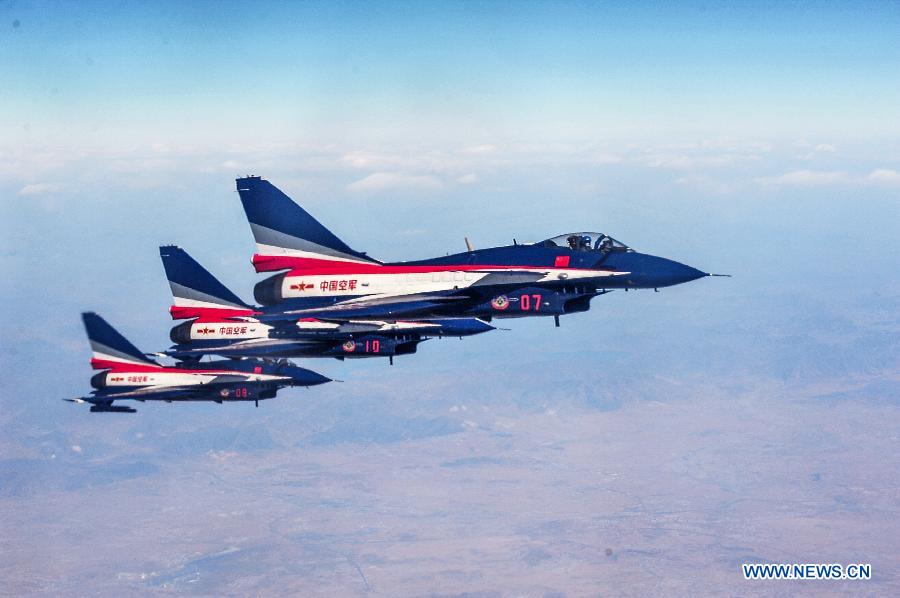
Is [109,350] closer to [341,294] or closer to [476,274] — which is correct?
[341,294]

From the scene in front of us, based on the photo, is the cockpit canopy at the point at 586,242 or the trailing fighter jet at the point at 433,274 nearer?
the trailing fighter jet at the point at 433,274

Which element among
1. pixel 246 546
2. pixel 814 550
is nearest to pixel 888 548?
pixel 814 550

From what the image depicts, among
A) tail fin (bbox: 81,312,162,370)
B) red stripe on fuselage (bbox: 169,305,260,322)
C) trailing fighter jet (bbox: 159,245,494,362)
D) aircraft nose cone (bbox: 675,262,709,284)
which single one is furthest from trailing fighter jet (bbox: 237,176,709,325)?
tail fin (bbox: 81,312,162,370)

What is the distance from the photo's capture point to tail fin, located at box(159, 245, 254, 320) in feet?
190

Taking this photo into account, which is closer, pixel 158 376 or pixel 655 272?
pixel 655 272

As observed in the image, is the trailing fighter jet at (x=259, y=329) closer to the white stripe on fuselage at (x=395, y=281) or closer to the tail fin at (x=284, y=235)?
the white stripe on fuselage at (x=395, y=281)

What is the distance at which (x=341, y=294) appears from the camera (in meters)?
50.0

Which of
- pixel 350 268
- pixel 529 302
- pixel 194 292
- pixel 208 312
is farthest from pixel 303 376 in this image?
pixel 529 302

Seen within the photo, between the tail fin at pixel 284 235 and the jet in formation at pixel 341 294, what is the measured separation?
0.05 m

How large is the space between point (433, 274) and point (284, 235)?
8113 mm

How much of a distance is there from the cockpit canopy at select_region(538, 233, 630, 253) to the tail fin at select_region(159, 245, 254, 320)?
19190mm

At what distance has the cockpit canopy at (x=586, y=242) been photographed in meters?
46.8

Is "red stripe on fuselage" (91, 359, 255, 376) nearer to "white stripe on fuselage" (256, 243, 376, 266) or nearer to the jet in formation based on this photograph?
the jet in formation

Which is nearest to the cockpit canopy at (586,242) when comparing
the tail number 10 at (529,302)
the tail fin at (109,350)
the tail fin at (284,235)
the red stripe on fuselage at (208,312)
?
the tail number 10 at (529,302)
